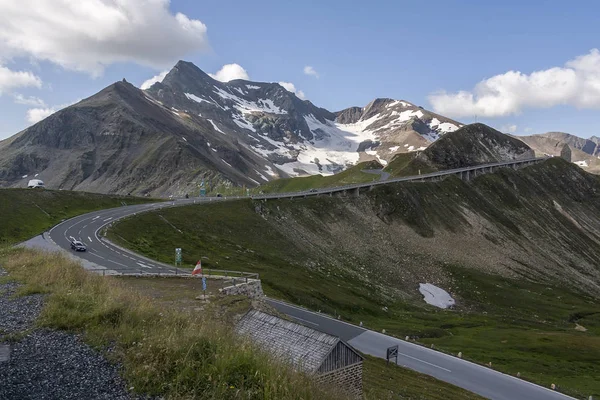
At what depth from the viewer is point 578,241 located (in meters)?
140

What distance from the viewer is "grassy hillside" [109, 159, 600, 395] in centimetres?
5316

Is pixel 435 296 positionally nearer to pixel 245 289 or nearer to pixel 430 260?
pixel 430 260

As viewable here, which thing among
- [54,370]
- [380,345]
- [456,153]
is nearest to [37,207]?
[380,345]

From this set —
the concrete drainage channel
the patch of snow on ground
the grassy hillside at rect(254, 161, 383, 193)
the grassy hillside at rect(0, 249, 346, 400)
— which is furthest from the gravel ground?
the grassy hillside at rect(254, 161, 383, 193)

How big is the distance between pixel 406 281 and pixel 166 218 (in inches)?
1871

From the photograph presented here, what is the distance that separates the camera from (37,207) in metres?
68.7

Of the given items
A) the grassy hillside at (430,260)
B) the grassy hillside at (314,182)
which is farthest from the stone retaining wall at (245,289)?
the grassy hillside at (314,182)

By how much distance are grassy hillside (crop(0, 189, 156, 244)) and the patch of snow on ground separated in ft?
203

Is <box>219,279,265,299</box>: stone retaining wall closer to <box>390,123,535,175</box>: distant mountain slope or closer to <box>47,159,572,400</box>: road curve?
<box>47,159,572,400</box>: road curve

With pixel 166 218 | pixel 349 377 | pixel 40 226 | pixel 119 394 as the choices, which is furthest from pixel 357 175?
pixel 119 394

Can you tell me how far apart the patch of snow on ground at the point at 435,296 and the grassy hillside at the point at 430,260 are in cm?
206

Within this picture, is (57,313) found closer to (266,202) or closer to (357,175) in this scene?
(266,202)

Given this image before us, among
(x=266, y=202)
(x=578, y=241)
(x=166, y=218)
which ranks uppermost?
(x=578, y=241)

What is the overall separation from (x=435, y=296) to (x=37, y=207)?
238 feet
